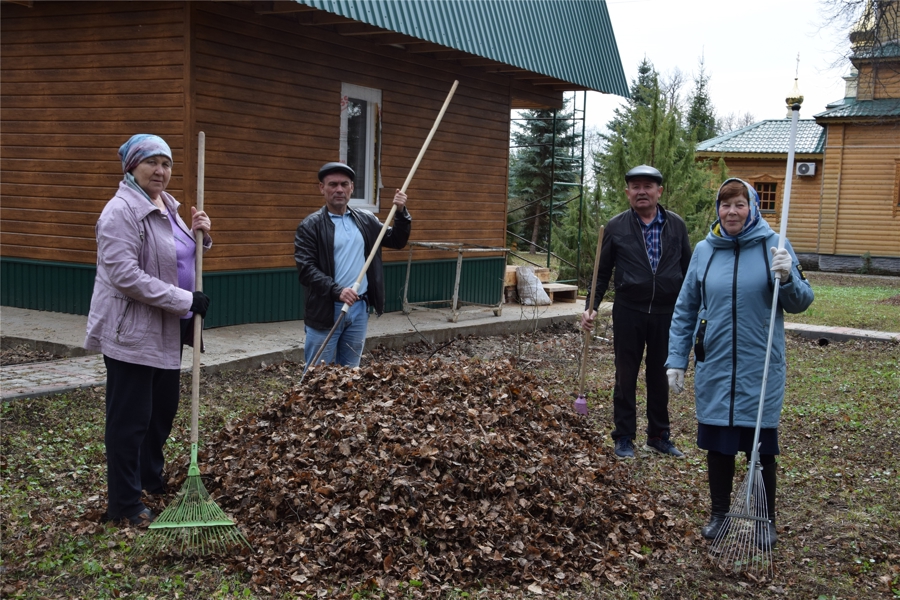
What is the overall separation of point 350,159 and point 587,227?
7169 mm

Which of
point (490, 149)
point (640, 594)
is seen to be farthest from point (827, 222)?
point (640, 594)

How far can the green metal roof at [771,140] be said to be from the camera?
1115 inches

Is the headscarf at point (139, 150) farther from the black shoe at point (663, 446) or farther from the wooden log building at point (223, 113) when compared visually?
the wooden log building at point (223, 113)

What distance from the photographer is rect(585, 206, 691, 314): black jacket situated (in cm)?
570

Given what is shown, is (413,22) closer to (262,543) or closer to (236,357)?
(236,357)

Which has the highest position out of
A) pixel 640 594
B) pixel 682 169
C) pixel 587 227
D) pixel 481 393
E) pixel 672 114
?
pixel 672 114

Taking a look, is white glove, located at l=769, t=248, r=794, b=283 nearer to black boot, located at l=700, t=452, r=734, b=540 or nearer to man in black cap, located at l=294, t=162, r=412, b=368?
black boot, located at l=700, t=452, r=734, b=540

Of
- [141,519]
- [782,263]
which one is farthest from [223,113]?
[782,263]

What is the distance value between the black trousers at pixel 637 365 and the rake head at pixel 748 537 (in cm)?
167

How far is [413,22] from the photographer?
1004cm

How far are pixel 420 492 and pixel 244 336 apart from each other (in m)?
5.32

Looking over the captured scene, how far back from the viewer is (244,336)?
888 centimetres

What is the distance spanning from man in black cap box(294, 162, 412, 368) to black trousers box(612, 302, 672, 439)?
1755mm

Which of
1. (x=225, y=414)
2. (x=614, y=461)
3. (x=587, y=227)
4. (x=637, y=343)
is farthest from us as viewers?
(x=587, y=227)
